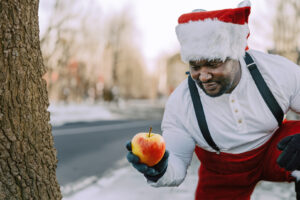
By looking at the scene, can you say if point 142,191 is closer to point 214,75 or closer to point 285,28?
point 214,75

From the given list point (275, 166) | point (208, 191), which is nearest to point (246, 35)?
point (275, 166)

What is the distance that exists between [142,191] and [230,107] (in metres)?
2.60

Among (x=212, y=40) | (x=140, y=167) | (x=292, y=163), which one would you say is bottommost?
(x=292, y=163)

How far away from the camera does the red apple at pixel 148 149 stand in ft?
6.20

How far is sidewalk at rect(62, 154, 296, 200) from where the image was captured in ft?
14.3

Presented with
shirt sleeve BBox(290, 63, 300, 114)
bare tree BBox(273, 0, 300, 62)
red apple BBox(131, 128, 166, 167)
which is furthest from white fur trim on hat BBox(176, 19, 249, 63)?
bare tree BBox(273, 0, 300, 62)

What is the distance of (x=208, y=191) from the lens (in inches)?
111

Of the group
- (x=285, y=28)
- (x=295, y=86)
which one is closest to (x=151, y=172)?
(x=295, y=86)

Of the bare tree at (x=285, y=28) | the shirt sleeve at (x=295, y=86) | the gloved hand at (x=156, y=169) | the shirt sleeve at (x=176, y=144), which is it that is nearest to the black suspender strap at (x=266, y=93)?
the shirt sleeve at (x=295, y=86)

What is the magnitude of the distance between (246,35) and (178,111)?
730mm

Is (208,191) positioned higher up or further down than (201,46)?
further down

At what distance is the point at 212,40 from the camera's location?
223cm

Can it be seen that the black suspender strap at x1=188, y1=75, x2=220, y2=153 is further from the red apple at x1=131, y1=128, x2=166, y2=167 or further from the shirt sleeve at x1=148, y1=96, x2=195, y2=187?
the red apple at x1=131, y1=128, x2=166, y2=167

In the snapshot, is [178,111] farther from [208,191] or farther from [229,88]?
[208,191]
